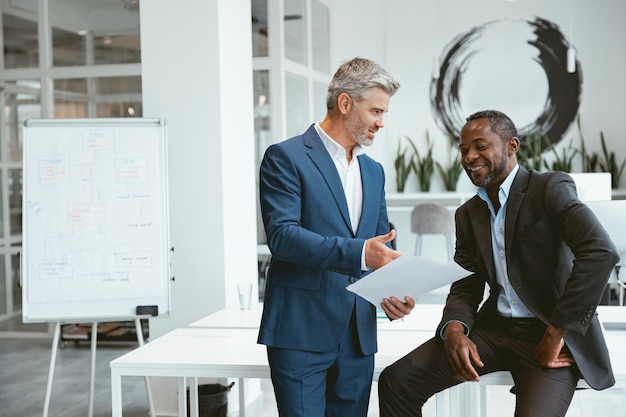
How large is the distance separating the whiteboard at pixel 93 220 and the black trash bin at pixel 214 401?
0.48 meters

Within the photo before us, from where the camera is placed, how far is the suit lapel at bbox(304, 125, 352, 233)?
6.97 feet

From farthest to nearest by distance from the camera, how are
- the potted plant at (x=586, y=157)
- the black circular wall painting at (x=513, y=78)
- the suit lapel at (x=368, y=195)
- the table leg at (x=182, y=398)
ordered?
1. the black circular wall painting at (x=513, y=78)
2. the potted plant at (x=586, y=157)
3. the table leg at (x=182, y=398)
4. the suit lapel at (x=368, y=195)

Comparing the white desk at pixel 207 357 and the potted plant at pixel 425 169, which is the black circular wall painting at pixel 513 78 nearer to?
the potted plant at pixel 425 169

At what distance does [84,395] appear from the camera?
182 inches

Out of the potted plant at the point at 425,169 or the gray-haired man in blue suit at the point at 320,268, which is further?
the potted plant at the point at 425,169

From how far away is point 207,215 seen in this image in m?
3.93

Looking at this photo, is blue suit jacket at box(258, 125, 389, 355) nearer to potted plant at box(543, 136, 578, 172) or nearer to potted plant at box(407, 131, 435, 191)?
potted plant at box(407, 131, 435, 191)

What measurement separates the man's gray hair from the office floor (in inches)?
95.2

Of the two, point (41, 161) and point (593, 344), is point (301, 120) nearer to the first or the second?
point (41, 161)

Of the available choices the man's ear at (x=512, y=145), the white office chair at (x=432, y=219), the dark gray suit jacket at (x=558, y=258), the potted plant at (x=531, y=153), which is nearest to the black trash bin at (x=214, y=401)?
the dark gray suit jacket at (x=558, y=258)

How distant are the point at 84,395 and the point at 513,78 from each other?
5.62 m

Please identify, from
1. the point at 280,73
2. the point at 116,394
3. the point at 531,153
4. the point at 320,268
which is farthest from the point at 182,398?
the point at 531,153

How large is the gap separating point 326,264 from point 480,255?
2.05 ft

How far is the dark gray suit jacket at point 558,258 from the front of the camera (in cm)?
208
